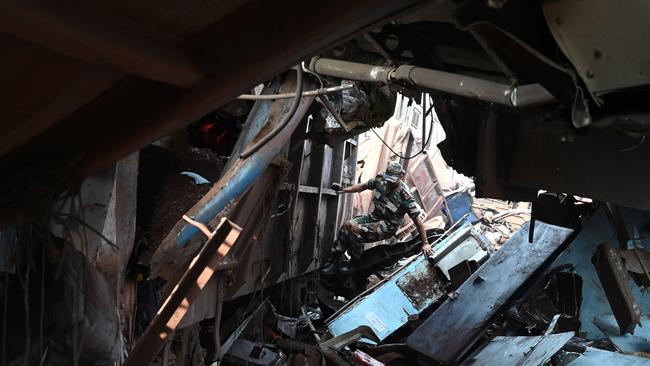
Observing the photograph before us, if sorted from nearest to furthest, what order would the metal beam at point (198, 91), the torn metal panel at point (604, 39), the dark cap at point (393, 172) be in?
the metal beam at point (198, 91) < the torn metal panel at point (604, 39) < the dark cap at point (393, 172)

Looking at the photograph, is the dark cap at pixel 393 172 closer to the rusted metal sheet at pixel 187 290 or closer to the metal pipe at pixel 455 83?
the metal pipe at pixel 455 83

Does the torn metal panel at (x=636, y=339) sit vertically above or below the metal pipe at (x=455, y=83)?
below

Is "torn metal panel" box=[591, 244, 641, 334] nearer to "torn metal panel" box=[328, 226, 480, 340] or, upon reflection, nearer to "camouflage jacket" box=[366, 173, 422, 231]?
"torn metal panel" box=[328, 226, 480, 340]

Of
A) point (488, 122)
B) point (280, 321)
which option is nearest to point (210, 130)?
point (280, 321)

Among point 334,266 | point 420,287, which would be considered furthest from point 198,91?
point 334,266

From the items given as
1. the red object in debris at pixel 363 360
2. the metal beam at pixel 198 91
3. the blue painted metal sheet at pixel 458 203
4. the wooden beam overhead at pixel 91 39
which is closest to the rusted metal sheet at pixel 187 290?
the metal beam at pixel 198 91

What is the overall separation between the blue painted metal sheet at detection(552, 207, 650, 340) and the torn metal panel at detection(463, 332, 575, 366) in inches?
32.3

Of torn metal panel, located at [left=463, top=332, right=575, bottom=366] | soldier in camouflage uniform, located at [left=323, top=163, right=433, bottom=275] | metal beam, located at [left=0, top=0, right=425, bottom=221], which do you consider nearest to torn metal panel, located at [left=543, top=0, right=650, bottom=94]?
metal beam, located at [left=0, top=0, right=425, bottom=221]

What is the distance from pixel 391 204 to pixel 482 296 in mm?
2045

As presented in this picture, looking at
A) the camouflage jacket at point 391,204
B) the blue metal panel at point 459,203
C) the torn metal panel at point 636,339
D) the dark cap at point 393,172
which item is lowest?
the torn metal panel at point 636,339

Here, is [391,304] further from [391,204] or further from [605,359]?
[605,359]

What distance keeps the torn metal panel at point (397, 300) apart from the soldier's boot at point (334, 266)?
1.07m

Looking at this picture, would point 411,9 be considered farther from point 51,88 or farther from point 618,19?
point 51,88

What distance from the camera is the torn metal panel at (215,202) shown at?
9.74 ft
